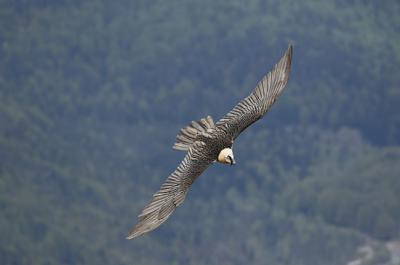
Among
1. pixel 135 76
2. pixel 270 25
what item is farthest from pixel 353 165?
pixel 135 76

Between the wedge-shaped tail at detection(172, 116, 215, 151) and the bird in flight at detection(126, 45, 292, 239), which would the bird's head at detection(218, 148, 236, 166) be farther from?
the wedge-shaped tail at detection(172, 116, 215, 151)

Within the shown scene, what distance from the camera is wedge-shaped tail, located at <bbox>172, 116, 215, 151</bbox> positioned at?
18.7m

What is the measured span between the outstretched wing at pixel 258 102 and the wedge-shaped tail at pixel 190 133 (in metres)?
0.13

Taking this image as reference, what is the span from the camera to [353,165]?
186 ft

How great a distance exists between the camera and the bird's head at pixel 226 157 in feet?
58.5

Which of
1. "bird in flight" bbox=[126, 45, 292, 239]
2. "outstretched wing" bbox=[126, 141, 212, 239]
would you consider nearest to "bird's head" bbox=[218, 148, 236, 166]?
"bird in flight" bbox=[126, 45, 292, 239]

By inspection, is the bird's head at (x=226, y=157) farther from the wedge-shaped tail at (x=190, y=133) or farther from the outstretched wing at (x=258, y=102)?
the wedge-shaped tail at (x=190, y=133)

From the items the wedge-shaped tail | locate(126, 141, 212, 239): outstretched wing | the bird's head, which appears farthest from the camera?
the wedge-shaped tail

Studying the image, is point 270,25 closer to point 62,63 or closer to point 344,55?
point 344,55

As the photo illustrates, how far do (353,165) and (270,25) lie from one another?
9807 millimetres

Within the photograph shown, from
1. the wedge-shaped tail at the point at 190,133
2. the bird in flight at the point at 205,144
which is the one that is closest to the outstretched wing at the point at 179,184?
the bird in flight at the point at 205,144

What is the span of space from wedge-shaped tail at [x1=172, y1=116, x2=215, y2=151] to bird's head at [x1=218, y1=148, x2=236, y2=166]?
577 millimetres

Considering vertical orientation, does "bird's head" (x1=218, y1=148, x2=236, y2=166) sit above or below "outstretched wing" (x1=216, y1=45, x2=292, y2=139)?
below

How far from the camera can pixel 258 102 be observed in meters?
19.1
